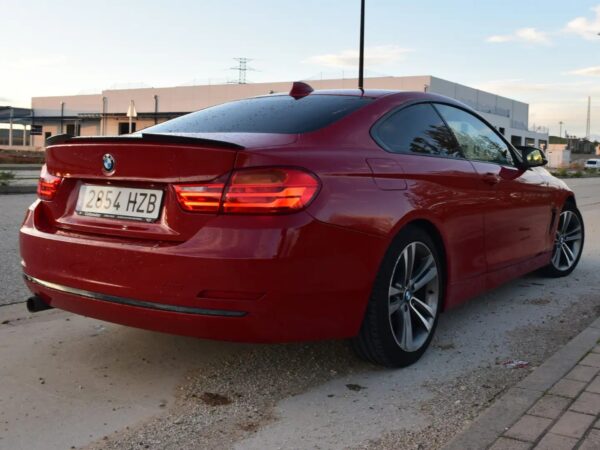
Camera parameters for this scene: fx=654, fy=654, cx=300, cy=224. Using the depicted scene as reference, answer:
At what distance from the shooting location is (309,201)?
116 inches

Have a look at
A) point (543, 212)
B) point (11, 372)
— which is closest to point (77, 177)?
point (11, 372)

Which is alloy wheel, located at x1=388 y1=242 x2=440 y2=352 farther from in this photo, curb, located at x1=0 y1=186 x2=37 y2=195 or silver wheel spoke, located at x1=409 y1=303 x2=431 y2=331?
curb, located at x1=0 y1=186 x2=37 y2=195

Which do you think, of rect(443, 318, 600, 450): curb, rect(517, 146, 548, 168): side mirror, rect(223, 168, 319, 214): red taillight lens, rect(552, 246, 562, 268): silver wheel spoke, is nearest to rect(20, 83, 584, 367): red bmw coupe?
rect(223, 168, 319, 214): red taillight lens

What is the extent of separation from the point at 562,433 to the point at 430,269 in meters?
1.33

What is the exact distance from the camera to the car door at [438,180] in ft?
11.7

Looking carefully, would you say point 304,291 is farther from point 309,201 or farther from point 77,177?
point 77,177

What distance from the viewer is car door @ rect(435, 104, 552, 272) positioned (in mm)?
4440

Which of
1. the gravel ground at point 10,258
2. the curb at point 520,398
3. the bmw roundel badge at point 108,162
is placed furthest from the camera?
the gravel ground at point 10,258

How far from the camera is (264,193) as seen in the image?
9.51 feet

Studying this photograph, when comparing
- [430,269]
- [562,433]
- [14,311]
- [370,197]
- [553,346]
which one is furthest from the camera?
[14,311]

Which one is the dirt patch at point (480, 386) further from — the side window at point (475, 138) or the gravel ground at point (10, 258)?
the gravel ground at point (10, 258)

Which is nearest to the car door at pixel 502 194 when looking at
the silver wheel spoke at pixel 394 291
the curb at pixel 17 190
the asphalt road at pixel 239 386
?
the asphalt road at pixel 239 386

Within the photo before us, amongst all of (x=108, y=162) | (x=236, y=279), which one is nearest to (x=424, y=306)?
(x=236, y=279)

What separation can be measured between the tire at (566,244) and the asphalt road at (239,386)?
4.39 feet
